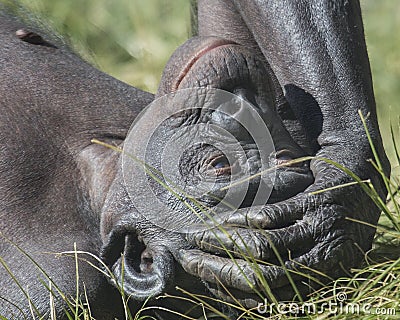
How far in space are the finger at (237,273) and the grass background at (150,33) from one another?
194cm

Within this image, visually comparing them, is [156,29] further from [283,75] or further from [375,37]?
[283,75]

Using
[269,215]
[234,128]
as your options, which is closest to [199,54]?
[234,128]

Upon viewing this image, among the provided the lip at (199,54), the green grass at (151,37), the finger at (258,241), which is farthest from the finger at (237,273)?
the green grass at (151,37)

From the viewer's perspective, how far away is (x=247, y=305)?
128 centimetres

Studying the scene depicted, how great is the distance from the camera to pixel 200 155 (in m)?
1.34

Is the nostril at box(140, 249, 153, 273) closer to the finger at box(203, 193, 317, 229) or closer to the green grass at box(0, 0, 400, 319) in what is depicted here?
the finger at box(203, 193, 317, 229)

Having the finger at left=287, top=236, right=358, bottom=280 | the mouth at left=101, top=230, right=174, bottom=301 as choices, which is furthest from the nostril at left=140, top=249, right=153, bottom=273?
the finger at left=287, top=236, right=358, bottom=280

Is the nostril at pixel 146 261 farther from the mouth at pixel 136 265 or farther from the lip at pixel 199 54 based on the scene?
the lip at pixel 199 54

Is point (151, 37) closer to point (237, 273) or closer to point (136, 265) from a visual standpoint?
point (136, 265)

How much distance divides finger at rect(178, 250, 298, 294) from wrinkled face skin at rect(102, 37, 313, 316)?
0.15 feet

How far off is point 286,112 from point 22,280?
46 cm

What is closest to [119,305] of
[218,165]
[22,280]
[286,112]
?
[22,280]

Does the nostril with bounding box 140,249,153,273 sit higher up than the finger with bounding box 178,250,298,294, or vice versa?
the finger with bounding box 178,250,298,294

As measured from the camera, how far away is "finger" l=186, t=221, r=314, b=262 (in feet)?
4.13
